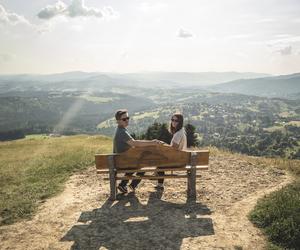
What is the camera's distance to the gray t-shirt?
33.6 ft

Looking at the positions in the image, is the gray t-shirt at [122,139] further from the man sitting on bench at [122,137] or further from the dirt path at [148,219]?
the dirt path at [148,219]

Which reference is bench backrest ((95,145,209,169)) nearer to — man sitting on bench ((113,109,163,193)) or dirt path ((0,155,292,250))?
man sitting on bench ((113,109,163,193))

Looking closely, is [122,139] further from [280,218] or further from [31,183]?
[31,183]

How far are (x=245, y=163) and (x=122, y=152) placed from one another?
7.83 meters

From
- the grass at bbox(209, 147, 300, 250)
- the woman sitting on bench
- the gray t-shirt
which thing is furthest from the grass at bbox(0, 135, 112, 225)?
the grass at bbox(209, 147, 300, 250)

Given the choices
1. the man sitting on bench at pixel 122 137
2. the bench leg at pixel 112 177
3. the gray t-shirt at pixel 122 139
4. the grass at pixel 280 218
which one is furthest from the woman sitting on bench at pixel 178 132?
the grass at pixel 280 218

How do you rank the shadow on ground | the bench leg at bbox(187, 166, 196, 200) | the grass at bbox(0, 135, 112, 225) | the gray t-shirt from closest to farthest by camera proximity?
the shadow on ground < the grass at bbox(0, 135, 112, 225) < the bench leg at bbox(187, 166, 196, 200) < the gray t-shirt

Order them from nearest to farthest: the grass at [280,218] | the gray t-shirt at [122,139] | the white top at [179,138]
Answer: the grass at [280,218], the gray t-shirt at [122,139], the white top at [179,138]

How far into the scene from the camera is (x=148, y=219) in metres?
8.73

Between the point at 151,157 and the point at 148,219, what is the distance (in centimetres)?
203

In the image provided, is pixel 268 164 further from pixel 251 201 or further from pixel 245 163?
pixel 251 201

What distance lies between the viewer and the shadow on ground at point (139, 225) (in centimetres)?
738

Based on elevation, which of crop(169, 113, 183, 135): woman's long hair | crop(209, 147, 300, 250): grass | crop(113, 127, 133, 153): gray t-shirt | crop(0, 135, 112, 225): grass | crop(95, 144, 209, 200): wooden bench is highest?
crop(169, 113, 183, 135): woman's long hair

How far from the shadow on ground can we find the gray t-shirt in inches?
67.9
